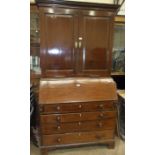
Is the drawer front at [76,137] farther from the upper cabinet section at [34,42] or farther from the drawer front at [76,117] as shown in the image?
the upper cabinet section at [34,42]

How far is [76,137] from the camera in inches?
90.1

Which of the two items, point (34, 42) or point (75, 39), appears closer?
point (75, 39)

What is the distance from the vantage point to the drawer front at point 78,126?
220 centimetres

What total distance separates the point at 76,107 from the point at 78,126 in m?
0.24

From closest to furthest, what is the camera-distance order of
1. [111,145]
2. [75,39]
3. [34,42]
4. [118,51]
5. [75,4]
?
1. [75,4]
2. [75,39]
3. [111,145]
4. [34,42]
5. [118,51]

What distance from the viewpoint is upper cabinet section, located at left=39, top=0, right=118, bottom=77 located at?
7.33 feet

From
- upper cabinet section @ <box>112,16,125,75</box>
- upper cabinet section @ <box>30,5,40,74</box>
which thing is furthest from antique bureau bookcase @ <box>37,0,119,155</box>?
upper cabinet section @ <box>112,16,125,75</box>

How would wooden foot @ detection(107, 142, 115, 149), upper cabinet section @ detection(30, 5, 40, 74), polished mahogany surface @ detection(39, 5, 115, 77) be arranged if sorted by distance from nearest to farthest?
1. polished mahogany surface @ detection(39, 5, 115, 77)
2. wooden foot @ detection(107, 142, 115, 149)
3. upper cabinet section @ detection(30, 5, 40, 74)

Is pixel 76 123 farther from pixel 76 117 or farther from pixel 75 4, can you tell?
pixel 75 4

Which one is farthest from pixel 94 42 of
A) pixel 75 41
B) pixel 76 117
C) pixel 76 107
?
pixel 76 117

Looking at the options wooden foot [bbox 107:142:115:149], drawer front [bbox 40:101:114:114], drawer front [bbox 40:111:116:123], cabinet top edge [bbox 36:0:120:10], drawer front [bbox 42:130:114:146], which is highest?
cabinet top edge [bbox 36:0:120:10]

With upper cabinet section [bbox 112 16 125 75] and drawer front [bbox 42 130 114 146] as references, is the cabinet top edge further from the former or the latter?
drawer front [bbox 42 130 114 146]

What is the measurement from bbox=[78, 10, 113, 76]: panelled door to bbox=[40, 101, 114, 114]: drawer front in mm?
388
